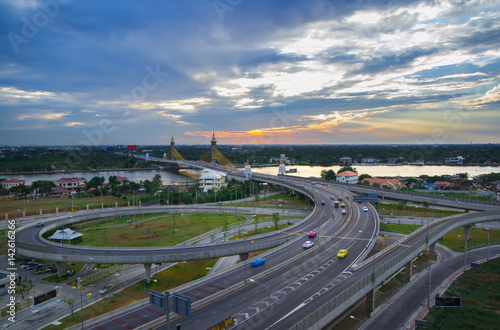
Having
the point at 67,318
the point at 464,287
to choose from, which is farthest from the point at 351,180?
the point at 67,318

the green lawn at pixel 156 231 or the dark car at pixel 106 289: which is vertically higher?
the green lawn at pixel 156 231

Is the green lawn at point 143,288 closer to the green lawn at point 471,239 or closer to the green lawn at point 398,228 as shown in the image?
the green lawn at point 398,228

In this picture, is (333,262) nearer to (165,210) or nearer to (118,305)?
(118,305)

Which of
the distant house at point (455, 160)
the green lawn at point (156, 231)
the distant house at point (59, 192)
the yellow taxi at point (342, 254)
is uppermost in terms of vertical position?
the distant house at point (455, 160)

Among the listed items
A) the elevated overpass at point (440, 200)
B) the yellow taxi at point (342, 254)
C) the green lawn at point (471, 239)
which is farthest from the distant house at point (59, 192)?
the green lawn at point (471, 239)

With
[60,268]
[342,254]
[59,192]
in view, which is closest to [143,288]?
[60,268]

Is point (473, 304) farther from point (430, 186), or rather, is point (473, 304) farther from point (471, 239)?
point (430, 186)

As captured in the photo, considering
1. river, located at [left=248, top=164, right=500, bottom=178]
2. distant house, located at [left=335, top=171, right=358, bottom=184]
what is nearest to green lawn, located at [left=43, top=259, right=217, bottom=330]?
distant house, located at [left=335, top=171, right=358, bottom=184]

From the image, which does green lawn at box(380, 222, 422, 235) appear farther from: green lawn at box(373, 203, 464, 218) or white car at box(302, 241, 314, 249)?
white car at box(302, 241, 314, 249)
